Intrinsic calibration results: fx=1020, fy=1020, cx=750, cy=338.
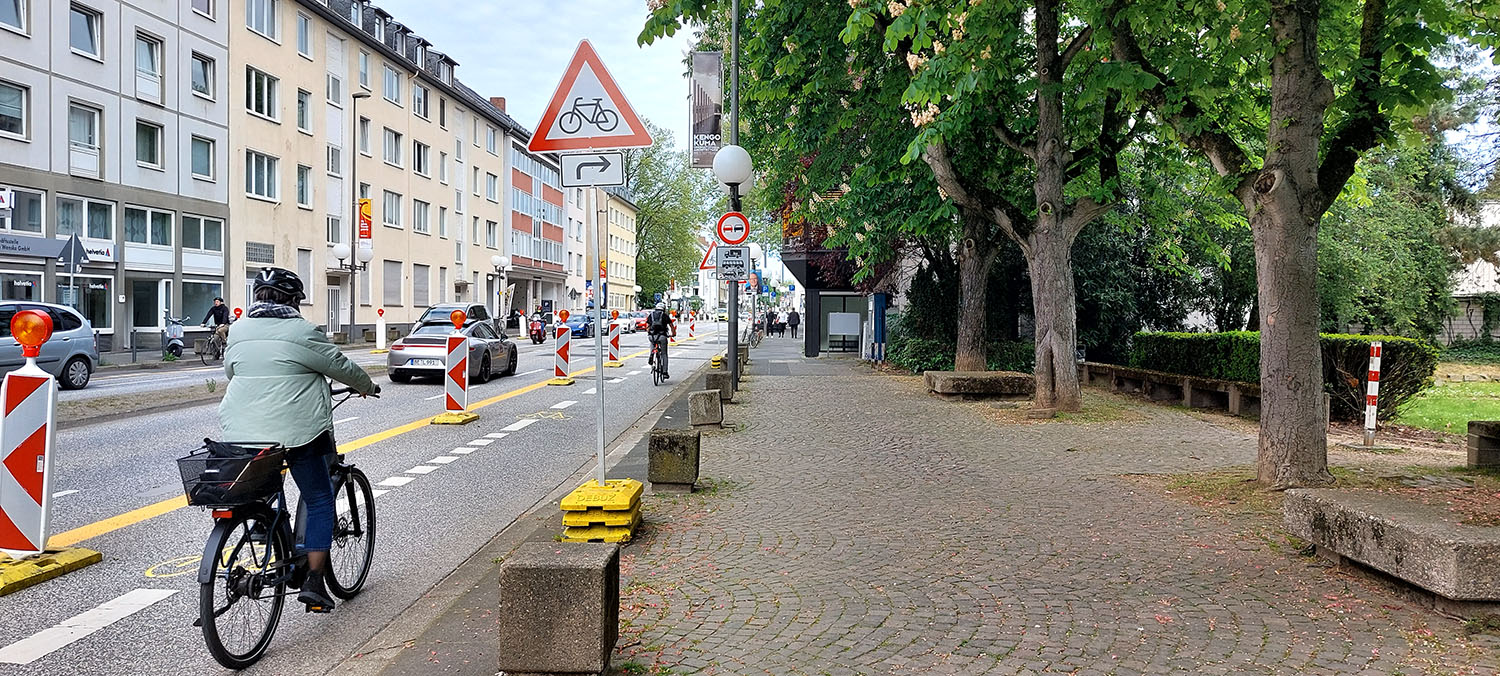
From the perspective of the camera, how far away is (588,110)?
21.1ft

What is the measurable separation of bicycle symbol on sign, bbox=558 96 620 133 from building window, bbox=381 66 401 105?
44.4 meters

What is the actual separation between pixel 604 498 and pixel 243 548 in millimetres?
2367

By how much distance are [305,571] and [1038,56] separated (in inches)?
473

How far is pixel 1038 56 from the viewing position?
1395 cm

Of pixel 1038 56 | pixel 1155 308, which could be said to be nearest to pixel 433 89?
pixel 1155 308

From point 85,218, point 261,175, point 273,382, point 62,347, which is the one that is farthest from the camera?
point 261,175

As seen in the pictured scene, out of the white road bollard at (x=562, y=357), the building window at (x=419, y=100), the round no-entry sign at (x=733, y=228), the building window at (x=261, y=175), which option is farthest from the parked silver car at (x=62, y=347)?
the building window at (x=419, y=100)

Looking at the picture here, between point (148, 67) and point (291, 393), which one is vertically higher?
point (148, 67)

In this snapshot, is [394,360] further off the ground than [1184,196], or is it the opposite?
[1184,196]

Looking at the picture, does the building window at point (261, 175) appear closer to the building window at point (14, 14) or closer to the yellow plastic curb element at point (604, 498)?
the building window at point (14, 14)

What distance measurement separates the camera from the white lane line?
449cm

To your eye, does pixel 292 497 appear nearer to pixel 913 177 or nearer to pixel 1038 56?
pixel 1038 56

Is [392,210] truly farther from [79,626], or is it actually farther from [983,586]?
[983,586]

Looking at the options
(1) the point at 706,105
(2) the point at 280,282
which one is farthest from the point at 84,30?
(2) the point at 280,282
